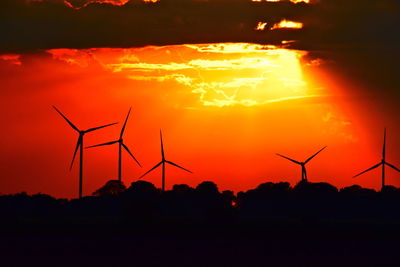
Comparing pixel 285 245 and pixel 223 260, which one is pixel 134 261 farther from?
pixel 285 245

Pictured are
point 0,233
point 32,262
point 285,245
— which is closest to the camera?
point 32,262

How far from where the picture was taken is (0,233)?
197125 mm

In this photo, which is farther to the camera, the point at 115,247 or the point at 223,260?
the point at 115,247

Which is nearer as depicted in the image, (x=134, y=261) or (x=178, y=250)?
(x=134, y=261)

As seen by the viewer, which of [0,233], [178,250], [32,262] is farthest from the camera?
[0,233]

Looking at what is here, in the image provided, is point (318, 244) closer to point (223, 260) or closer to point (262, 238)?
point (262, 238)

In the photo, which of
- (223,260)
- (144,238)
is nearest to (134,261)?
(223,260)

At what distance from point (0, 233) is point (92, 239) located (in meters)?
20.0

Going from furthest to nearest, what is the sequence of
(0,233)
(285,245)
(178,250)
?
(0,233) → (285,245) → (178,250)

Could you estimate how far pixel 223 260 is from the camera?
491 feet

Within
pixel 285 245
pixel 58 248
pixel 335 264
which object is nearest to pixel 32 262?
pixel 58 248

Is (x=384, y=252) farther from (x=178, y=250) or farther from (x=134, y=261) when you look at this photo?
(x=134, y=261)

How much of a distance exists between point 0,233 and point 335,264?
74.6 metres

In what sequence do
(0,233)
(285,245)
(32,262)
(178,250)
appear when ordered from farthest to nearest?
(0,233) < (285,245) < (178,250) < (32,262)
